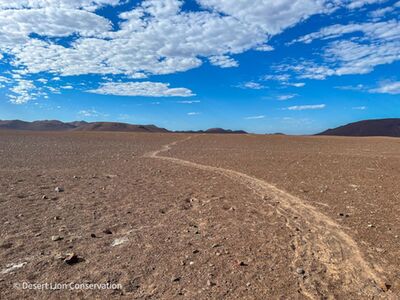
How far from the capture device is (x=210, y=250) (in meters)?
Answer: 5.71

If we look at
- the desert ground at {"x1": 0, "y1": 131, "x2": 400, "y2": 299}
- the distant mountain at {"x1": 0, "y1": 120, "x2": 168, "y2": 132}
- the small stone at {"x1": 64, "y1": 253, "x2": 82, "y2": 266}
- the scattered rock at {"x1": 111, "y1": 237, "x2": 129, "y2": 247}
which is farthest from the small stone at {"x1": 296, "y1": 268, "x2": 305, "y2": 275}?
the distant mountain at {"x1": 0, "y1": 120, "x2": 168, "y2": 132}

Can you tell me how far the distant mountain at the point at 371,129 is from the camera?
122031mm

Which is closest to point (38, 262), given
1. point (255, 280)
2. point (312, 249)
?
point (255, 280)

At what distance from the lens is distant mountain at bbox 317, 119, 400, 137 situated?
122 meters

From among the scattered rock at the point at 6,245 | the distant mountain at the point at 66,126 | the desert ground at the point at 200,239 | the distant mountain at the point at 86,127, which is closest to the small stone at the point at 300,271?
the desert ground at the point at 200,239

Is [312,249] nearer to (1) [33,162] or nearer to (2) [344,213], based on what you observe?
(2) [344,213]

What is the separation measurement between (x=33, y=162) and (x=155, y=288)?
14765 mm

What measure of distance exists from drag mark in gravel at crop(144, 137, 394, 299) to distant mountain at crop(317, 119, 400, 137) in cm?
12438

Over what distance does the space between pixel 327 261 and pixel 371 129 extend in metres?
134

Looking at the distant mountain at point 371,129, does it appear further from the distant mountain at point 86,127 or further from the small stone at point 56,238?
the small stone at point 56,238

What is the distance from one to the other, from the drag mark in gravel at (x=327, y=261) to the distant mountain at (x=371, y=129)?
124 m

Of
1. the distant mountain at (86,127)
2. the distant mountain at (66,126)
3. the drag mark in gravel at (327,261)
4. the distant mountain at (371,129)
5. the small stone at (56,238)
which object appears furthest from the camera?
the distant mountain at (66,126)

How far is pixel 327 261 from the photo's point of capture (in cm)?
538

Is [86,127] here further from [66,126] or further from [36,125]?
[66,126]
